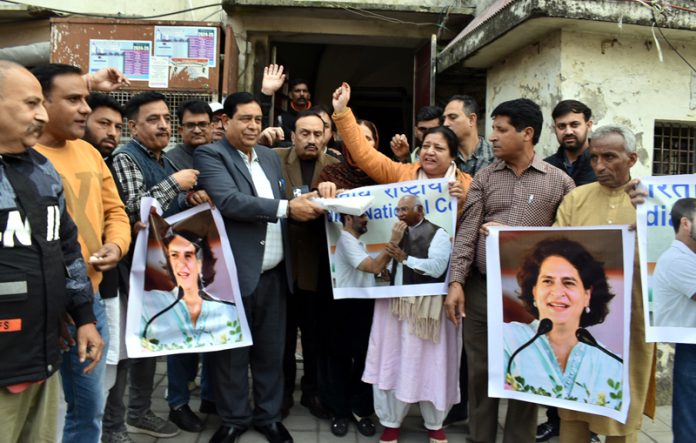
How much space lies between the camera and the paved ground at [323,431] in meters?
3.52

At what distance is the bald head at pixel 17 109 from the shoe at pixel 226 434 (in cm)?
211

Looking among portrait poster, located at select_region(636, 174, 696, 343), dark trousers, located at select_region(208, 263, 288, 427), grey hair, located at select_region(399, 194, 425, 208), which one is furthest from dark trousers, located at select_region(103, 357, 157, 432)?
portrait poster, located at select_region(636, 174, 696, 343)

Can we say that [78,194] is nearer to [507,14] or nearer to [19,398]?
[19,398]

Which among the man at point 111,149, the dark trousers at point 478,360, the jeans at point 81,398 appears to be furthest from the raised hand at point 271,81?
the jeans at point 81,398

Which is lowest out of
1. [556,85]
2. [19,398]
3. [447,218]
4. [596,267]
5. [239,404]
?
[239,404]

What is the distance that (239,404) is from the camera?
3365 millimetres

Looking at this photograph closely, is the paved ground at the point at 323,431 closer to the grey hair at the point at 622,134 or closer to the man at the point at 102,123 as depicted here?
the man at the point at 102,123

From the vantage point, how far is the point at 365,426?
362cm

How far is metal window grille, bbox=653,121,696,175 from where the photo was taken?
4727 mm

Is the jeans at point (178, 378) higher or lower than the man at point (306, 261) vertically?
lower

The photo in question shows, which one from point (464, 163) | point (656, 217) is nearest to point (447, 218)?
point (464, 163)

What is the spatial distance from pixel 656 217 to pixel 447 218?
108 centimetres

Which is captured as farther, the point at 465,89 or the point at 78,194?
the point at 465,89

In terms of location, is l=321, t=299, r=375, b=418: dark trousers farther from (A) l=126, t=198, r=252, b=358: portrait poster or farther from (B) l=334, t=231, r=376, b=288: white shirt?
(A) l=126, t=198, r=252, b=358: portrait poster
